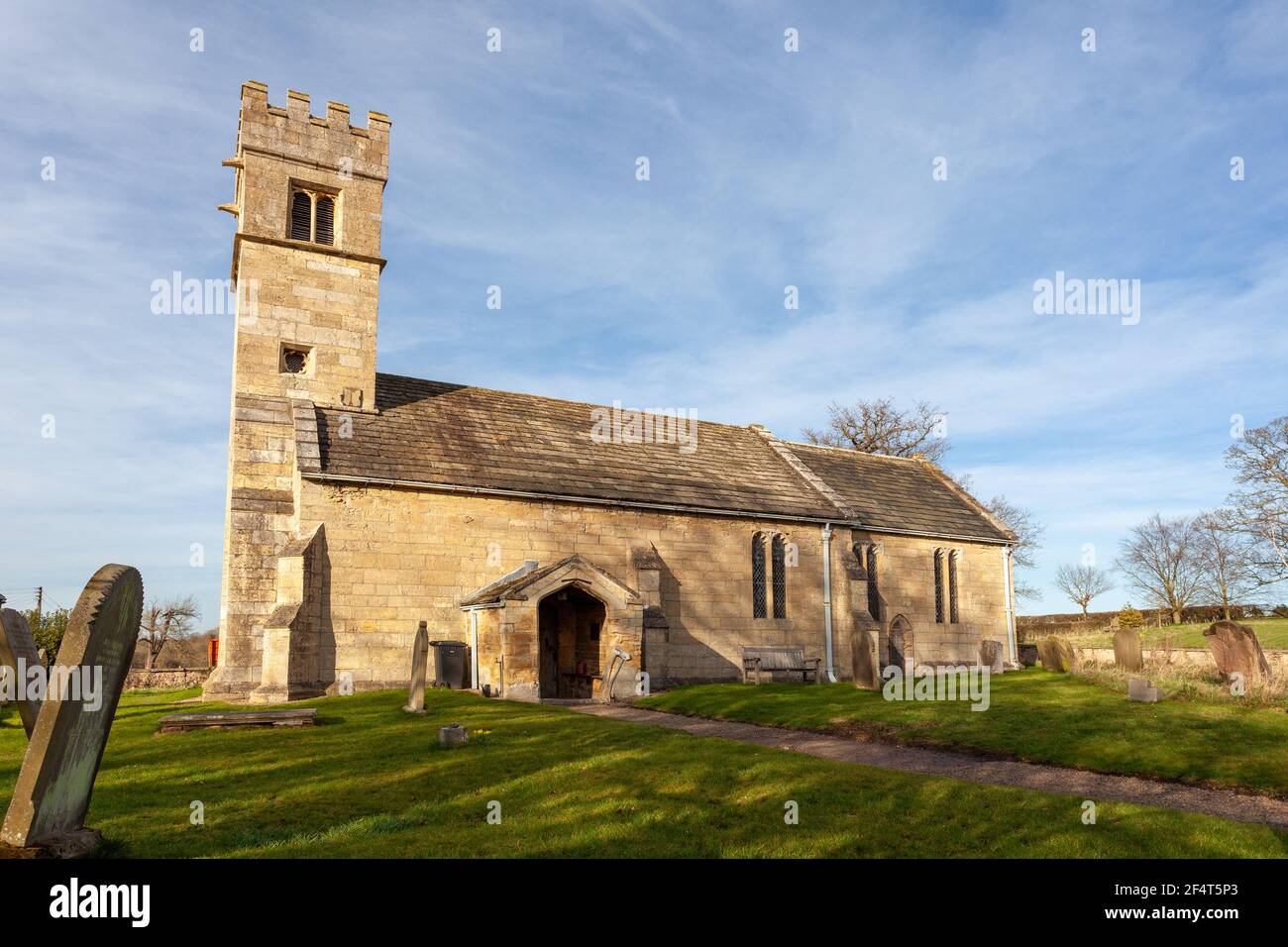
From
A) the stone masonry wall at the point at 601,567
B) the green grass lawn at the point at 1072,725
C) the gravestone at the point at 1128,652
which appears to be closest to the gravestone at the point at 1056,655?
the gravestone at the point at 1128,652

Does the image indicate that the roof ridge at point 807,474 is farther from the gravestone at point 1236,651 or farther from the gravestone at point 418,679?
the gravestone at point 418,679

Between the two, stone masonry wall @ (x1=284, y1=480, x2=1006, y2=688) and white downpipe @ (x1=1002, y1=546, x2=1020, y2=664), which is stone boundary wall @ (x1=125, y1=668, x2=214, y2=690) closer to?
stone masonry wall @ (x1=284, y1=480, x2=1006, y2=688)

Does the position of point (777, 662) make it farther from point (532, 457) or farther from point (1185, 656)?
point (1185, 656)

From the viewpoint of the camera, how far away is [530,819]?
8.38 metres

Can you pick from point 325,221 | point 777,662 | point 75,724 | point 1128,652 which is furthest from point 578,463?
point 75,724

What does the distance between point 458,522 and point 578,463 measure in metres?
4.70

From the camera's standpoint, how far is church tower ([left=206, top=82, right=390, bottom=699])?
22016mm

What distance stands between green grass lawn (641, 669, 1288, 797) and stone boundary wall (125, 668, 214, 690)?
24647 mm

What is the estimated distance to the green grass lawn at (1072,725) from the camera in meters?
12.0

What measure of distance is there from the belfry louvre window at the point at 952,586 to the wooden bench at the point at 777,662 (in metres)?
8.24

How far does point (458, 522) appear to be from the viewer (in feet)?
74.9

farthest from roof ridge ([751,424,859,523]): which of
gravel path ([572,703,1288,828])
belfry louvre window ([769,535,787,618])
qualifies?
gravel path ([572,703,1288,828])
